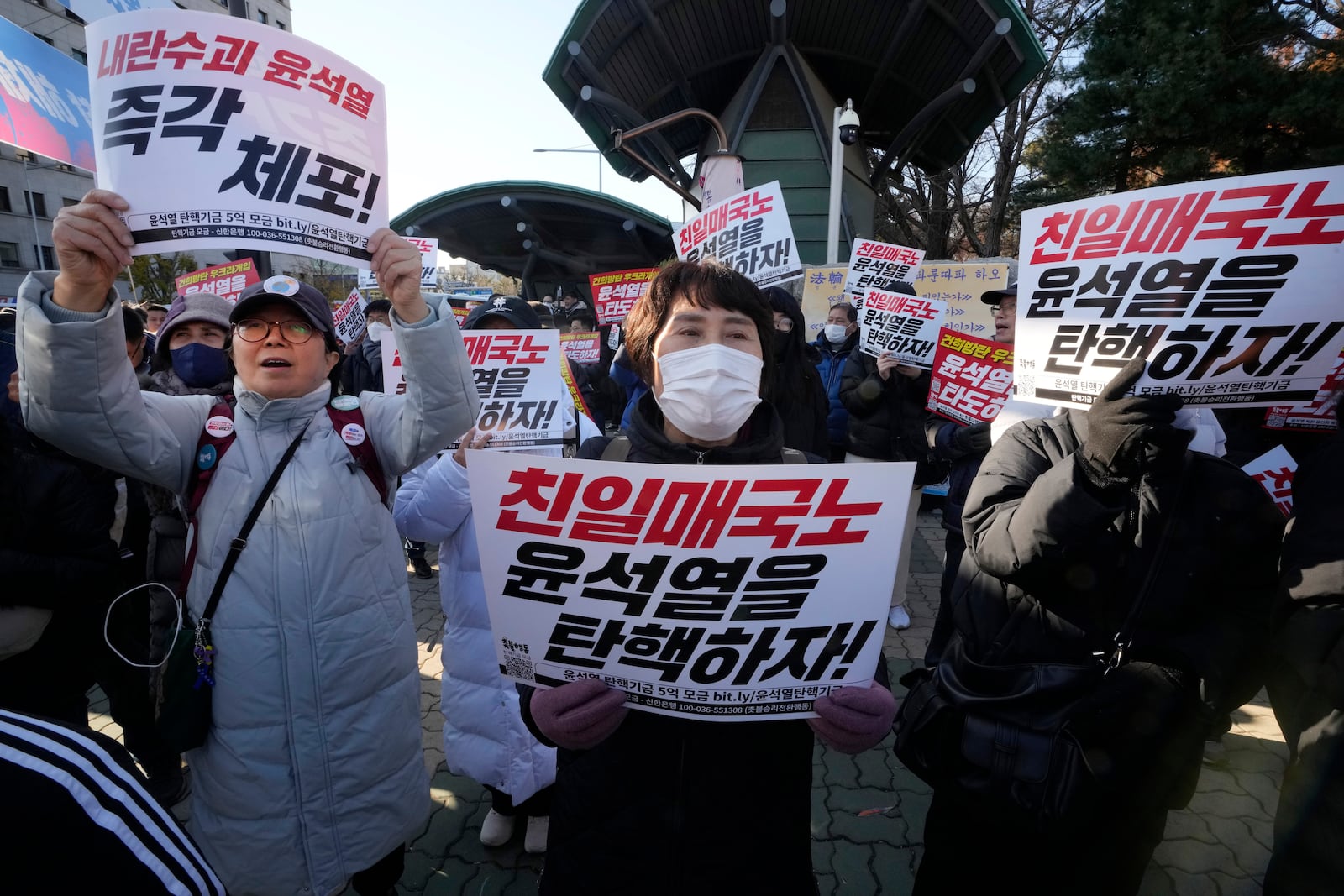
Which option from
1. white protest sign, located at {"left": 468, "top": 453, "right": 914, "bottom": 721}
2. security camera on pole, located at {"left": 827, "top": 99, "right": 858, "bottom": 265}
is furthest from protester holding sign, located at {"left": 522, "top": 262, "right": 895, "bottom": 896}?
security camera on pole, located at {"left": 827, "top": 99, "right": 858, "bottom": 265}

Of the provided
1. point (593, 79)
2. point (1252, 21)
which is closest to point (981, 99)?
point (1252, 21)

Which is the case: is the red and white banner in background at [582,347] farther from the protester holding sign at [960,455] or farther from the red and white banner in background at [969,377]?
the protester holding sign at [960,455]

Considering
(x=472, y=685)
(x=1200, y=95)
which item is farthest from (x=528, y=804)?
(x=1200, y=95)

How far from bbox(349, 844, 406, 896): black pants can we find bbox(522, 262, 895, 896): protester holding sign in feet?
2.89

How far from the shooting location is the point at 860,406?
4930 millimetres

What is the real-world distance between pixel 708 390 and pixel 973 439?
9.21 ft

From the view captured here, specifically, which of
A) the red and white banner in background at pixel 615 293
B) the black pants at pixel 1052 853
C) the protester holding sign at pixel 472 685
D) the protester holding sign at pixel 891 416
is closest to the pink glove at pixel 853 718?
the black pants at pixel 1052 853

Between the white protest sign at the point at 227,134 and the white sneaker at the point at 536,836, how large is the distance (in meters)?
2.45

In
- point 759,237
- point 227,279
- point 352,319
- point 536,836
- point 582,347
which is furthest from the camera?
point 582,347

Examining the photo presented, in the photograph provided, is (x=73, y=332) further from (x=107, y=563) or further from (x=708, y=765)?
(x=708, y=765)

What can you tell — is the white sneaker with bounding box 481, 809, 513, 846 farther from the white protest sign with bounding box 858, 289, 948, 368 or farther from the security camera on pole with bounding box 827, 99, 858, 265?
the security camera on pole with bounding box 827, 99, 858, 265

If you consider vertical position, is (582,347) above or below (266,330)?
above

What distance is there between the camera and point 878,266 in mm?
6465

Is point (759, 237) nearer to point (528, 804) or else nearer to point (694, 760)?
point (528, 804)
